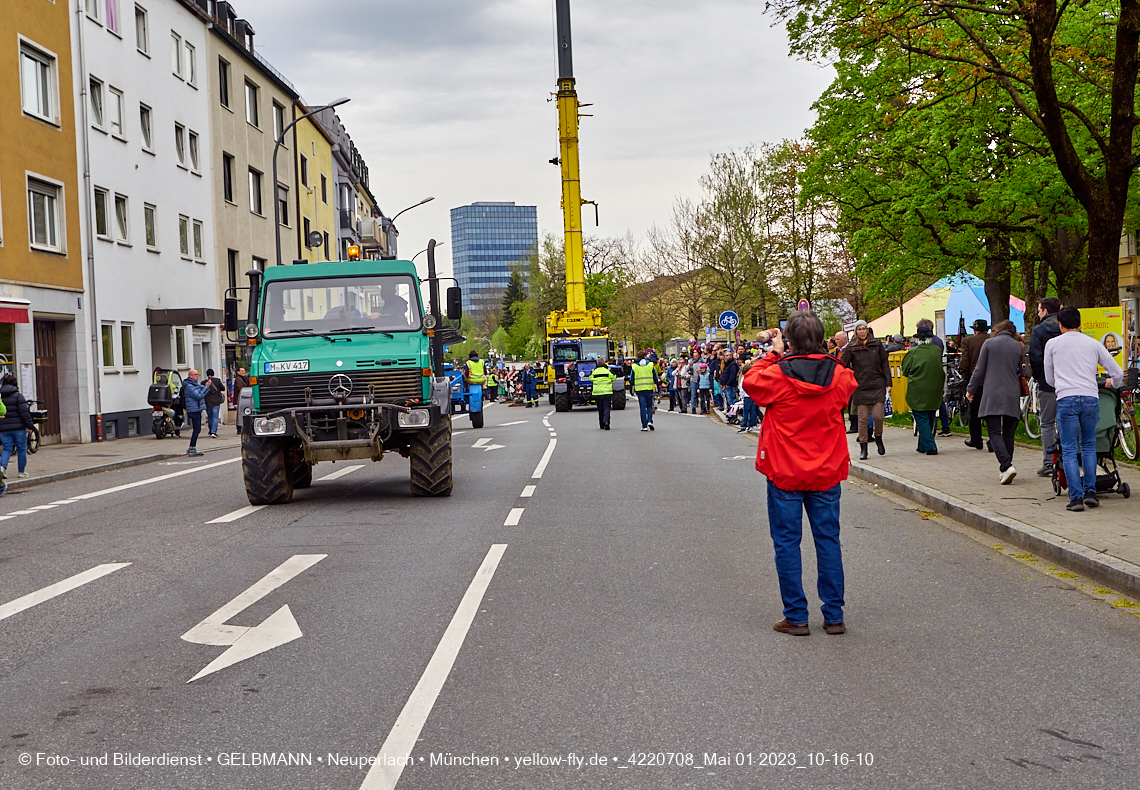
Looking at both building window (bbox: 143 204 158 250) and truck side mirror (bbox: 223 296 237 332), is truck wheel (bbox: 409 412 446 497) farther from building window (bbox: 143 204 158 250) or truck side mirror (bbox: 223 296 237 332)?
building window (bbox: 143 204 158 250)

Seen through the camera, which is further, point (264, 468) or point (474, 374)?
point (474, 374)

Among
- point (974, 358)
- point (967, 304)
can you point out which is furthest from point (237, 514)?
point (967, 304)

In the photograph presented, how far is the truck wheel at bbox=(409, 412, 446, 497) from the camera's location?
41.9 ft

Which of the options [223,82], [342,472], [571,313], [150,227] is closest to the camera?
[342,472]

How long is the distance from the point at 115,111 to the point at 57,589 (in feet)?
87.7

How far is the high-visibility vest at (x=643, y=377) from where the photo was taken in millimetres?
25275

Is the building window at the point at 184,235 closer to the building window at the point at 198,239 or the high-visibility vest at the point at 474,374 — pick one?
the building window at the point at 198,239

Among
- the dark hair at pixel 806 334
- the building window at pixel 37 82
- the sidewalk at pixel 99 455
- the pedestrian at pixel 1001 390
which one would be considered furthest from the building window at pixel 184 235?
the dark hair at pixel 806 334

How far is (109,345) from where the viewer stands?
30312 mm

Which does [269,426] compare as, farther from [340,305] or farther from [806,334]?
[806,334]

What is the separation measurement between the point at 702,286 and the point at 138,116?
100 ft

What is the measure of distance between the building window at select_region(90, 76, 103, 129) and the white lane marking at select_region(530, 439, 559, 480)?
16083 mm

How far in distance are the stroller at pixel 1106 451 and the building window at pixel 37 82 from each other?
24.0 meters

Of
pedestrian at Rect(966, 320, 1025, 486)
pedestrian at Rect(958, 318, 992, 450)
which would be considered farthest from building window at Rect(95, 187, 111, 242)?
pedestrian at Rect(966, 320, 1025, 486)
